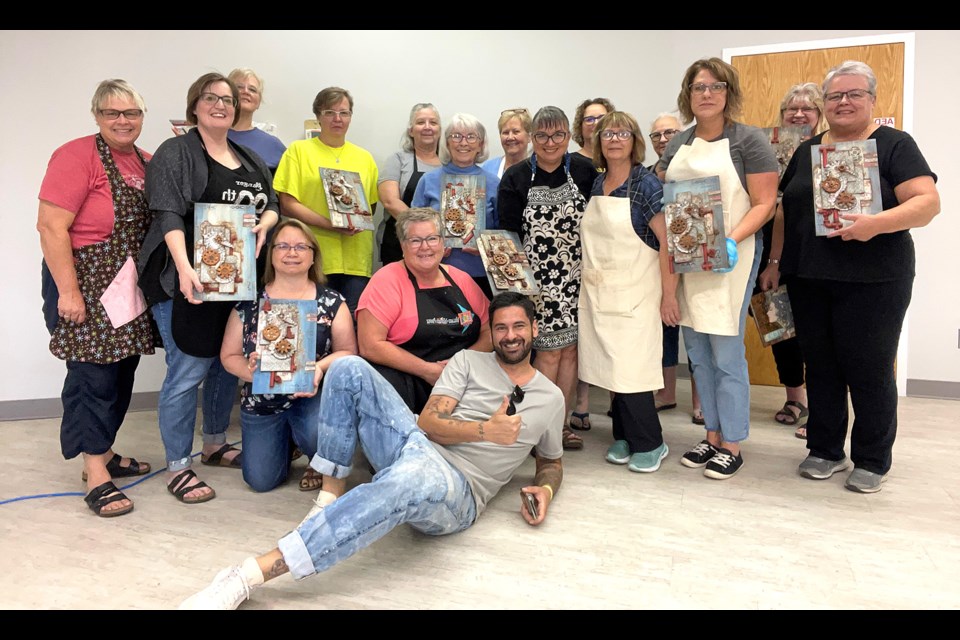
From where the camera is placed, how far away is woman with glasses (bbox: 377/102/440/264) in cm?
381

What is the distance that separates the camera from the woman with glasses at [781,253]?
348cm

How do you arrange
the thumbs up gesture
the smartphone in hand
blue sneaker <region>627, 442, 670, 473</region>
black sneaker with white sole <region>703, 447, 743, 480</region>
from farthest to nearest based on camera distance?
blue sneaker <region>627, 442, 670, 473</region>
black sneaker with white sole <region>703, 447, 743, 480</region>
the smartphone in hand
the thumbs up gesture

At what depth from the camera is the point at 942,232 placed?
Answer: 4.48m

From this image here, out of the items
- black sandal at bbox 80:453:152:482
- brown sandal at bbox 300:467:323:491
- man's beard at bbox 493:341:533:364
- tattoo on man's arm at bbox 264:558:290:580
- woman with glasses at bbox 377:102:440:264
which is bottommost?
brown sandal at bbox 300:467:323:491

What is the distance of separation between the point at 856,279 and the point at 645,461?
122cm

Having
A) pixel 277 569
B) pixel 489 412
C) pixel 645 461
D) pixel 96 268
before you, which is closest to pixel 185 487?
pixel 96 268

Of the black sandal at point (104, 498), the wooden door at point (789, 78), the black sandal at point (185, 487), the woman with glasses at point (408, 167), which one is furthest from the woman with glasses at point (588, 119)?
the black sandal at point (104, 498)

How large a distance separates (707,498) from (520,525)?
866mm

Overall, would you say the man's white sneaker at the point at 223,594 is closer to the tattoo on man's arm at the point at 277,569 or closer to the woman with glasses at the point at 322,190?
the tattoo on man's arm at the point at 277,569

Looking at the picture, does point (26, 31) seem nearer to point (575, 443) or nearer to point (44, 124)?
point (44, 124)

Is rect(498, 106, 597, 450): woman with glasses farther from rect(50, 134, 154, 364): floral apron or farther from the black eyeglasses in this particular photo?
rect(50, 134, 154, 364): floral apron

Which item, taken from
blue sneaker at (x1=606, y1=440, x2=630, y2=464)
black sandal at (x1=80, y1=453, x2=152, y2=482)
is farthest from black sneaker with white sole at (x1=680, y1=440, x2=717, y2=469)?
black sandal at (x1=80, y1=453, x2=152, y2=482)

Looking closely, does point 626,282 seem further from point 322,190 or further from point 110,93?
point 110,93

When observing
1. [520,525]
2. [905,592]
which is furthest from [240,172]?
[905,592]
